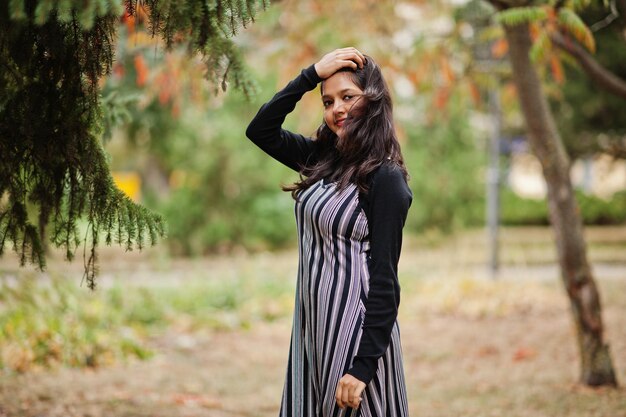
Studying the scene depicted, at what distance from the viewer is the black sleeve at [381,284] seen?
8.45ft

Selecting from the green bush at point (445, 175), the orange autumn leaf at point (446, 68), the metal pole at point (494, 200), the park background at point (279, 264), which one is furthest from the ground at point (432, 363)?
the green bush at point (445, 175)

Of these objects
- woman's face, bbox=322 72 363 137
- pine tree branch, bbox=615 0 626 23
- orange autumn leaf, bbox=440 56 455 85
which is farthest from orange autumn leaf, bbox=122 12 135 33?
orange autumn leaf, bbox=440 56 455 85

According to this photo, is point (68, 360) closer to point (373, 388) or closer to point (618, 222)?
point (373, 388)

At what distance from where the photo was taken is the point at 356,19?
10.4 meters

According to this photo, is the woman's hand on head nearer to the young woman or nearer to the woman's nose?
the young woman

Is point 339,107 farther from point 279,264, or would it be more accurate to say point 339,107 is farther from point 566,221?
point 279,264

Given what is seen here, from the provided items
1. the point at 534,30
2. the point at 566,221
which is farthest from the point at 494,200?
the point at 534,30

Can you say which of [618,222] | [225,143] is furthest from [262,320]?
[618,222]

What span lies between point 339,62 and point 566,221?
3729 mm

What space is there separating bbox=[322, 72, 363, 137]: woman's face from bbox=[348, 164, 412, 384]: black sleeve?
1.24ft

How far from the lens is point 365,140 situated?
2762 mm

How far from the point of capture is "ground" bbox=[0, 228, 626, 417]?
563 centimetres

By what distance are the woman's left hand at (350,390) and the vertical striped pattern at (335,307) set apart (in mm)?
80

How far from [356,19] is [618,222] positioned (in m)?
15.8
